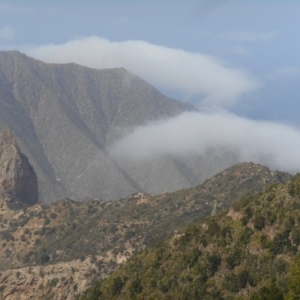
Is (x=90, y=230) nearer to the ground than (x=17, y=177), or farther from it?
nearer to the ground

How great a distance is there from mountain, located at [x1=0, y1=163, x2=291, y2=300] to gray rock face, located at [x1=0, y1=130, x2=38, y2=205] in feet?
25.9

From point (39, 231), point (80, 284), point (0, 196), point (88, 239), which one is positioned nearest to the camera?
point (80, 284)

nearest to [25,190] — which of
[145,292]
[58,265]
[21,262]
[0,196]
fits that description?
[0,196]

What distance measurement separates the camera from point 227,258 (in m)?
53.6

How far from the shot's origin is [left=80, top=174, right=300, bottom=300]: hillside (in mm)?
50031

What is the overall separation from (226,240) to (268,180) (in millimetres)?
49494

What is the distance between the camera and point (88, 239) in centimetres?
10088

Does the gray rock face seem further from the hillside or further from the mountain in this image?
the hillside

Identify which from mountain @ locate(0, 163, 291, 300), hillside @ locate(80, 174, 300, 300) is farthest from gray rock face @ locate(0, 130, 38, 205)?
hillside @ locate(80, 174, 300, 300)

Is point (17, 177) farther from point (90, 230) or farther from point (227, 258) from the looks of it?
point (227, 258)

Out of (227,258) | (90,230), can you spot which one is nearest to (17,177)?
(90,230)

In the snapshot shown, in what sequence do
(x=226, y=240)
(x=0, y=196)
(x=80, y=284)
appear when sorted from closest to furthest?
(x=226, y=240) → (x=80, y=284) → (x=0, y=196)

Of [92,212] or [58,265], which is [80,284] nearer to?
[58,265]

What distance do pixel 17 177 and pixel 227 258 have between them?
78219 mm
